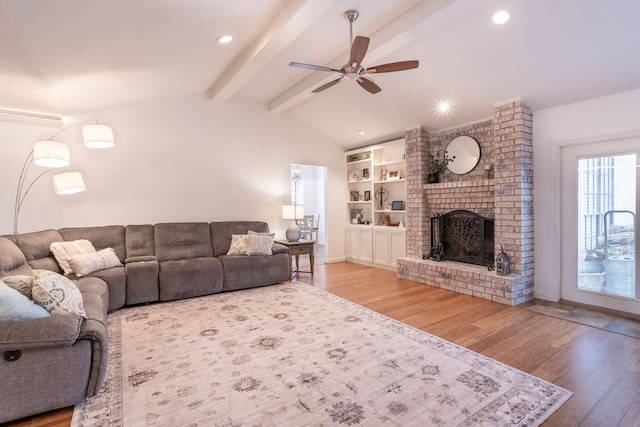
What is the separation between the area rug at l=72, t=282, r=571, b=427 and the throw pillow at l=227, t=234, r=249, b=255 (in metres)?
1.49

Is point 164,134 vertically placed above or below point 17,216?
above

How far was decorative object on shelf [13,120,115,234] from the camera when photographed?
3344mm

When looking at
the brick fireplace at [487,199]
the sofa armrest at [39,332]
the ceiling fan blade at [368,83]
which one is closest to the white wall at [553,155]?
the brick fireplace at [487,199]

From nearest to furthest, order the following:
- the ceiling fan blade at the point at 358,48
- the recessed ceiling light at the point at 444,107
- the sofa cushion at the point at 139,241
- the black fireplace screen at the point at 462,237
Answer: the ceiling fan blade at the point at 358,48, the sofa cushion at the point at 139,241, the recessed ceiling light at the point at 444,107, the black fireplace screen at the point at 462,237

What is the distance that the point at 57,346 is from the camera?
1890mm

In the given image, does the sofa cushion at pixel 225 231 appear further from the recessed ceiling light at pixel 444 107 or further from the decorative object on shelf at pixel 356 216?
the recessed ceiling light at pixel 444 107

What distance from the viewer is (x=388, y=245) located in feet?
19.6

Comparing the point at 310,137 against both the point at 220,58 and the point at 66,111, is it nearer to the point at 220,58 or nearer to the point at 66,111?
the point at 220,58

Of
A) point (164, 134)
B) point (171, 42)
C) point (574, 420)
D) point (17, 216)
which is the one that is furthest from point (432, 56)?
point (17, 216)

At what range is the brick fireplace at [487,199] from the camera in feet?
13.0

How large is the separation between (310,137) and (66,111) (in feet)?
12.8

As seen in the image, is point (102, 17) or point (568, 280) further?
point (568, 280)

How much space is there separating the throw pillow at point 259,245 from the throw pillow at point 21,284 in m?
2.73

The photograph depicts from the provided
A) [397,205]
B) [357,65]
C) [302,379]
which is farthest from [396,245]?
[302,379]
